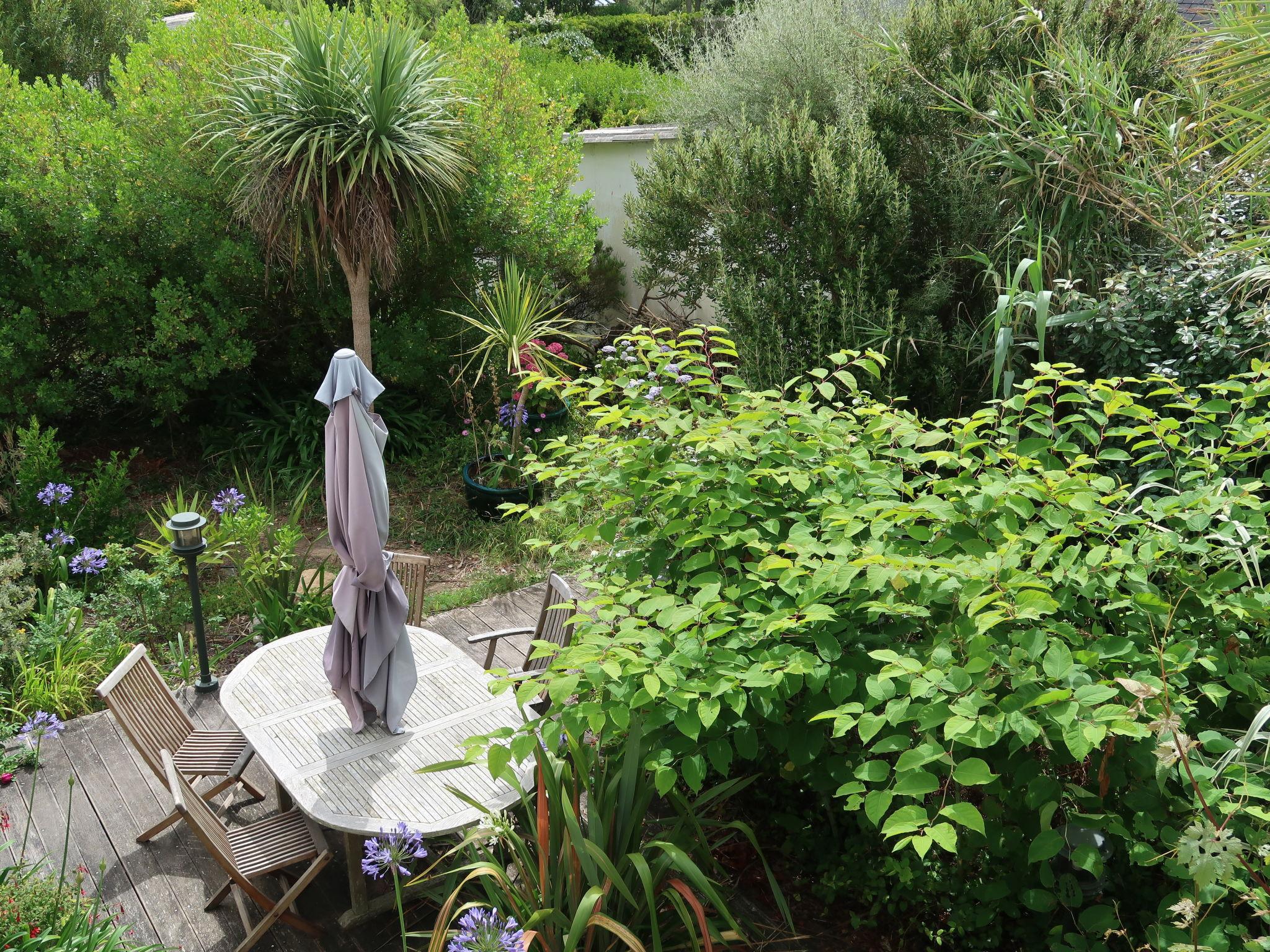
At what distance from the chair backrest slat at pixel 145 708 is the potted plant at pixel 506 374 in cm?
294

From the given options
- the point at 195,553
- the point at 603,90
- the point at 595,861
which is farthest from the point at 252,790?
the point at 603,90

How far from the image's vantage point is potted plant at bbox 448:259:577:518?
6.74 meters

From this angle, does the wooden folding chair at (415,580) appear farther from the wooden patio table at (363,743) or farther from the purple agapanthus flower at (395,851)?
the purple agapanthus flower at (395,851)

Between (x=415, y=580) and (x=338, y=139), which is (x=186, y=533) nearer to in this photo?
(x=415, y=580)

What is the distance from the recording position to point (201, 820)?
305 centimetres

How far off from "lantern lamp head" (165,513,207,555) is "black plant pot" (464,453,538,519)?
232 centimetres

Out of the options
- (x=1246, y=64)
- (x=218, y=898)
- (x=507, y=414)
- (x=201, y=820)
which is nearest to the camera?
(x=1246, y=64)

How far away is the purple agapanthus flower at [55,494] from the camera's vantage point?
17.8 feet

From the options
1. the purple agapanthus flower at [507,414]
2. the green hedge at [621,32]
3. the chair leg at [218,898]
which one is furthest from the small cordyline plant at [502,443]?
the green hedge at [621,32]

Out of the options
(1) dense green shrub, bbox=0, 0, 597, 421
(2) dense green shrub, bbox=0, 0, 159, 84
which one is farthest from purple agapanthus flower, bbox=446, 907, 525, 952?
(2) dense green shrub, bbox=0, 0, 159, 84

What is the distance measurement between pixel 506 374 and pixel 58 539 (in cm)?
339

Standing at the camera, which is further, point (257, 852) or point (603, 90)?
point (603, 90)

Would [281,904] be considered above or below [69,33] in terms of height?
below

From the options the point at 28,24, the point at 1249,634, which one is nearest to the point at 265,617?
the point at 1249,634
